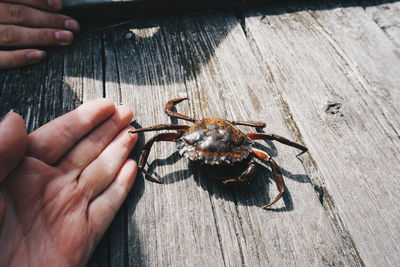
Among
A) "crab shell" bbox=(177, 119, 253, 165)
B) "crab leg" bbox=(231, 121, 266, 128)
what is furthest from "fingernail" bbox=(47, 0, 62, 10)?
"crab leg" bbox=(231, 121, 266, 128)

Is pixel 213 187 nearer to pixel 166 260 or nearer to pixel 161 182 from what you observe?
pixel 161 182

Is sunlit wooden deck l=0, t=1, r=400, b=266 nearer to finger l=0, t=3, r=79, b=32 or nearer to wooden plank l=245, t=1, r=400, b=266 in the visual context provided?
wooden plank l=245, t=1, r=400, b=266

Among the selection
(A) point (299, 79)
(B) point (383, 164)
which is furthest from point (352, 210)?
(A) point (299, 79)

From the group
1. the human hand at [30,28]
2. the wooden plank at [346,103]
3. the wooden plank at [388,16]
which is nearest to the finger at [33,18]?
the human hand at [30,28]

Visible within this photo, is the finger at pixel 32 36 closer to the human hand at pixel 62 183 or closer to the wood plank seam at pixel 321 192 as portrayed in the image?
the human hand at pixel 62 183

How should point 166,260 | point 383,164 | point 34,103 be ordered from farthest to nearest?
point 34,103, point 383,164, point 166,260

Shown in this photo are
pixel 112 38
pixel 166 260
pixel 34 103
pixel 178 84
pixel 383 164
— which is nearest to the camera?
pixel 166 260
